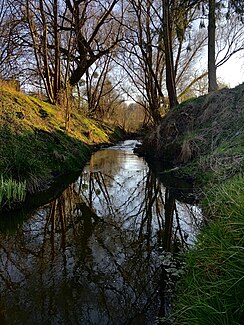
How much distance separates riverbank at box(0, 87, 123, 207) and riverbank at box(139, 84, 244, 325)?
3.05 m

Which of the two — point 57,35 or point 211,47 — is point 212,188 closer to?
point 211,47

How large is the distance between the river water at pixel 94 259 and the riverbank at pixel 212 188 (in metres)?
0.37

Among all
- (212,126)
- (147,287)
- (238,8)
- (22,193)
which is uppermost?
(238,8)

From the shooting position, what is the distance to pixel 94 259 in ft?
10.2

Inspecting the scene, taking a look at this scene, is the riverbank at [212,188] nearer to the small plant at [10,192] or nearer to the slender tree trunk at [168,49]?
the slender tree trunk at [168,49]

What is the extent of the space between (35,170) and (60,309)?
3985 mm

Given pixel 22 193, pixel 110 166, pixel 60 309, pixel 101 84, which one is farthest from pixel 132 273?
pixel 101 84

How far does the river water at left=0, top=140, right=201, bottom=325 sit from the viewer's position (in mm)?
2285

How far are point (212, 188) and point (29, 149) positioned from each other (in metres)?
4.76

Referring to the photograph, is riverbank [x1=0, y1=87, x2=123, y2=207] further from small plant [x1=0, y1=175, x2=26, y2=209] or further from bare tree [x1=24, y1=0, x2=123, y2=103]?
bare tree [x1=24, y1=0, x2=123, y2=103]

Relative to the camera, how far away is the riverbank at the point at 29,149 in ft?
16.8

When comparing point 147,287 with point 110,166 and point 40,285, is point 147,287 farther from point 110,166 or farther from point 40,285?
point 110,166

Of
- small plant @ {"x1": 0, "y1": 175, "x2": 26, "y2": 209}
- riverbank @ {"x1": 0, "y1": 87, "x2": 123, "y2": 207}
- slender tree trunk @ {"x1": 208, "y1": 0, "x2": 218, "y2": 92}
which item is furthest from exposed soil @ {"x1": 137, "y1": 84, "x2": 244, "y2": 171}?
small plant @ {"x1": 0, "y1": 175, "x2": 26, "y2": 209}

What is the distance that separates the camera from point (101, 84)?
25719 millimetres
